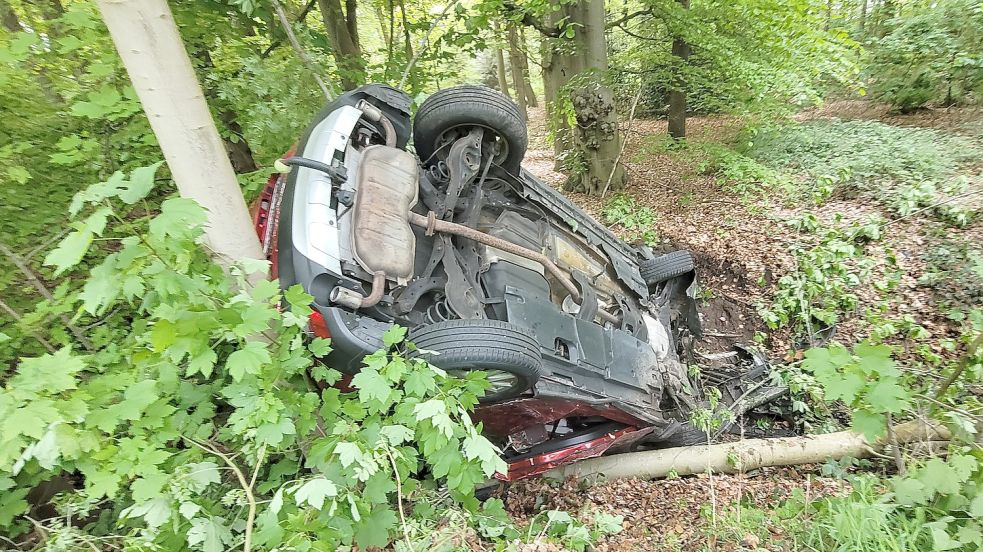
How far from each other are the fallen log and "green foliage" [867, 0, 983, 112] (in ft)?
26.3

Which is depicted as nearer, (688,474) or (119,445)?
(119,445)

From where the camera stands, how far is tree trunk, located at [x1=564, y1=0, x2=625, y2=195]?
257 inches

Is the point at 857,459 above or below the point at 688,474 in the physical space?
above

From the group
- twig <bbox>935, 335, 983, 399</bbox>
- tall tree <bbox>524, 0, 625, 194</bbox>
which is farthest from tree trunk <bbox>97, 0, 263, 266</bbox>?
tall tree <bbox>524, 0, 625, 194</bbox>

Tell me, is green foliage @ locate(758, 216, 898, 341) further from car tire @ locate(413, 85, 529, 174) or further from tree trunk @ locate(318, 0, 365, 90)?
tree trunk @ locate(318, 0, 365, 90)

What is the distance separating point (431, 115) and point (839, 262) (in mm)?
4123

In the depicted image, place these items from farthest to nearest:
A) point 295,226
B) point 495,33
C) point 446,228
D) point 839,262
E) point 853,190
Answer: point 853,190 → point 495,33 → point 839,262 → point 446,228 → point 295,226

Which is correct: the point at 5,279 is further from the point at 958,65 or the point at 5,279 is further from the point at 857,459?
the point at 958,65

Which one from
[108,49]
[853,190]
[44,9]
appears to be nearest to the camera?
[108,49]

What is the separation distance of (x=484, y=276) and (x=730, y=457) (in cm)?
197

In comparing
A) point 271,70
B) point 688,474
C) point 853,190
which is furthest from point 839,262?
point 271,70

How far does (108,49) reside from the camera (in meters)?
2.58

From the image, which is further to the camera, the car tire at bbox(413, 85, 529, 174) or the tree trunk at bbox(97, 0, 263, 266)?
the car tire at bbox(413, 85, 529, 174)

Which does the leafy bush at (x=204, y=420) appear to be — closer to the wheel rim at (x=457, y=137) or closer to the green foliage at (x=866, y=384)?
the green foliage at (x=866, y=384)
